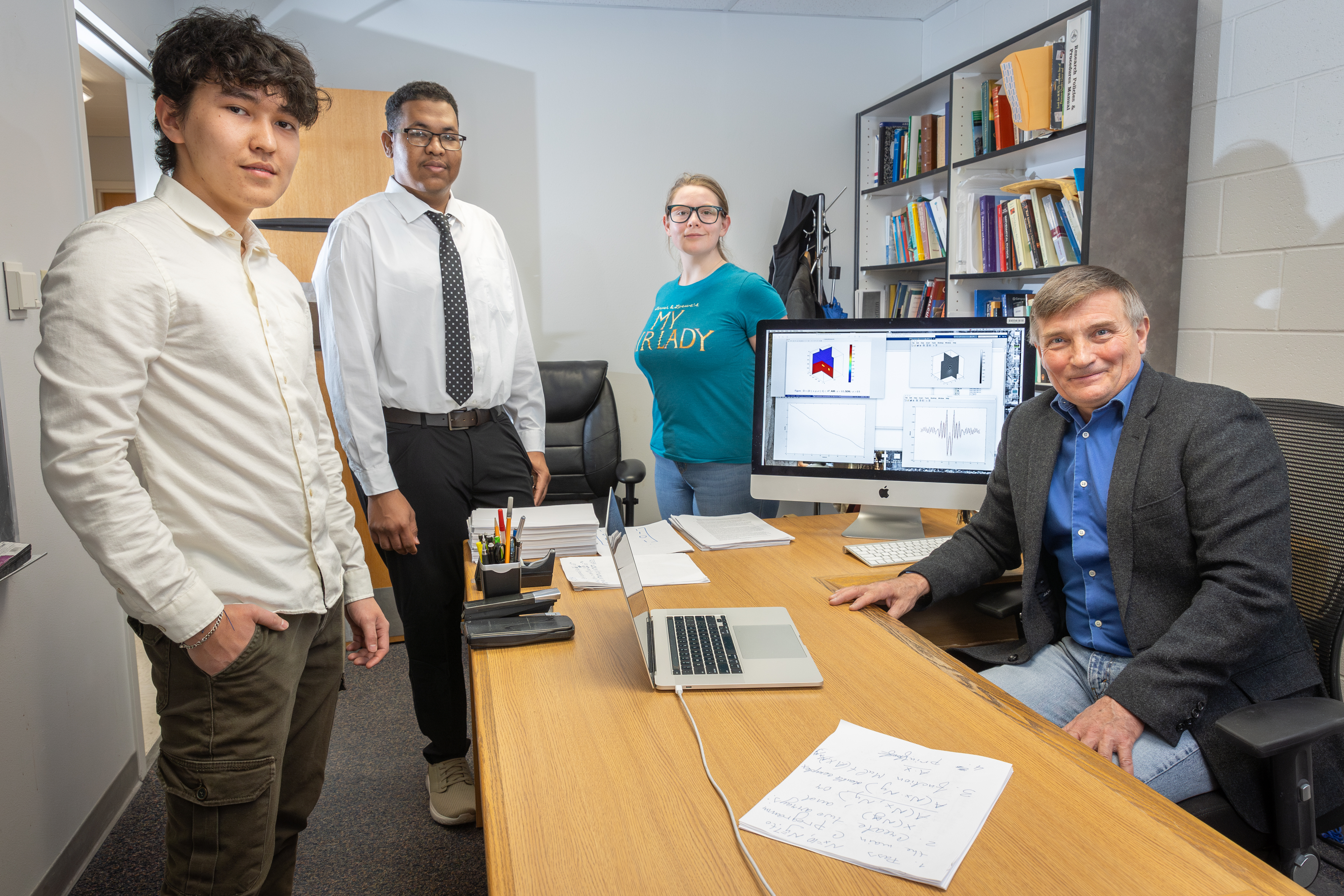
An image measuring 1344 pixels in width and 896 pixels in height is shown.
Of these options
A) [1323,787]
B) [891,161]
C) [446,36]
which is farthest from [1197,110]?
[446,36]

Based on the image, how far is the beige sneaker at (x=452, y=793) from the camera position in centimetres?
203

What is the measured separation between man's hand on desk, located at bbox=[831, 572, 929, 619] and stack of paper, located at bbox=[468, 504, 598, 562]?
0.55 m

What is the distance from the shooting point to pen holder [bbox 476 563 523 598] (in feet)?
4.69

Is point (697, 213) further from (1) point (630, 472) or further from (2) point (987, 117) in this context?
(2) point (987, 117)

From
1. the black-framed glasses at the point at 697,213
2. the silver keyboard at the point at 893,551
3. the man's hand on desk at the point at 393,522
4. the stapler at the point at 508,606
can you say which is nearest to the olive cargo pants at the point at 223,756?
the stapler at the point at 508,606

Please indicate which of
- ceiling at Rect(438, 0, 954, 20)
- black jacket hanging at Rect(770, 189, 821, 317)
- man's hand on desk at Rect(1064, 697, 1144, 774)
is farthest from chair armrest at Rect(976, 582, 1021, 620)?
ceiling at Rect(438, 0, 954, 20)

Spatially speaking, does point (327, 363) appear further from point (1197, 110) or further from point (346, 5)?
point (1197, 110)

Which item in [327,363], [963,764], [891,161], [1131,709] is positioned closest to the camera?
[963,764]

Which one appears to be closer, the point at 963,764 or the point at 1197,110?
the point at 963,764

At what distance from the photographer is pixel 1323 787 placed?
48.6 inches

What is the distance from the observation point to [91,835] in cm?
197

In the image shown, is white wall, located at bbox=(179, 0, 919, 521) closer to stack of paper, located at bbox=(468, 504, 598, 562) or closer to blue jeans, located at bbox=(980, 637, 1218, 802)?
stack of paper, located at bbox=(468, 504, 598, 562)

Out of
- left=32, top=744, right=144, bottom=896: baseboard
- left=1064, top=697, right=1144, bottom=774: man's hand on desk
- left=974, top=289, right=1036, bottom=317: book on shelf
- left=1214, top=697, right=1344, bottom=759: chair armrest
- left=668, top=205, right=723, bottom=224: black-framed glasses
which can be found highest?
left=668, top=205, right=723, bottom=224: black-framed glasses

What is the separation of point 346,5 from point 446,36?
1.39 feet
